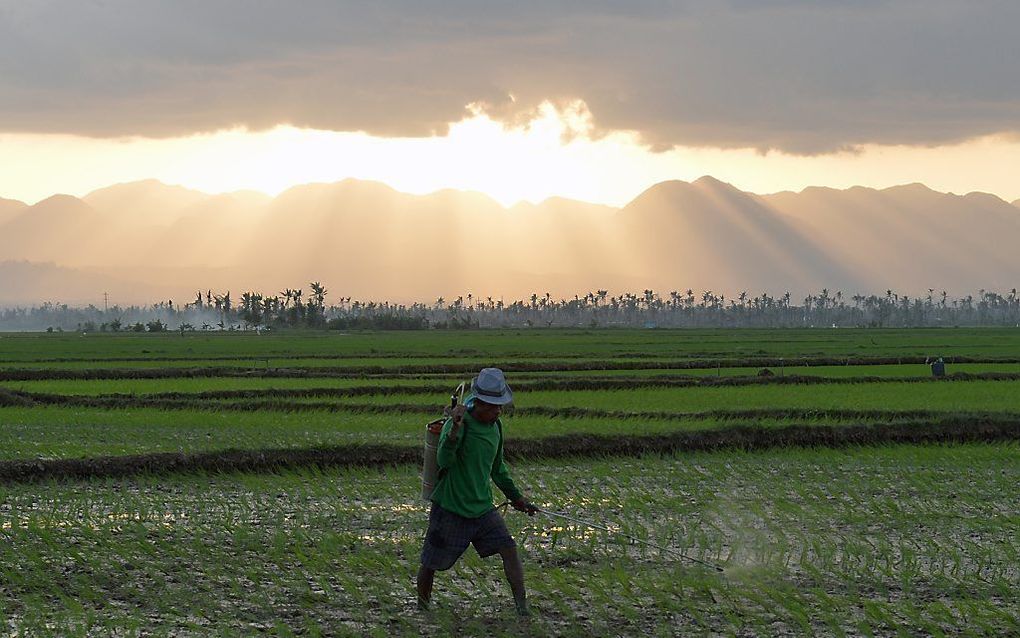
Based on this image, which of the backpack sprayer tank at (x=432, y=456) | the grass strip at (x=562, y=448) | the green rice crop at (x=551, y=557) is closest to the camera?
the green rice crop at (x=551, y=557)

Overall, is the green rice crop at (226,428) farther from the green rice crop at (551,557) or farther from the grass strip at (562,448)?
the green rice crop at (551,557)

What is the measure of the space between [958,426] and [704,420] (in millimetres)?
4246

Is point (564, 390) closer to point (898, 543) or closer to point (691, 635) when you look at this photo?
point (898, 543)

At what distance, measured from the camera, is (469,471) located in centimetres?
776

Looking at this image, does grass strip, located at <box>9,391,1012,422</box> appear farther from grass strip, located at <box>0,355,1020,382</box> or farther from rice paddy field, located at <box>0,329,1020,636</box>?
grass strip, located at <box>0,355,1020,382</box>

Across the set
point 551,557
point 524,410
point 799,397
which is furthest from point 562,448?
point 799,397

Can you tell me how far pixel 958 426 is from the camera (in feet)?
62.5

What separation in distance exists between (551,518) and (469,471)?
3.84 metres

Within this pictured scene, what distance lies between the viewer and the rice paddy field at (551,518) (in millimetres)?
7652

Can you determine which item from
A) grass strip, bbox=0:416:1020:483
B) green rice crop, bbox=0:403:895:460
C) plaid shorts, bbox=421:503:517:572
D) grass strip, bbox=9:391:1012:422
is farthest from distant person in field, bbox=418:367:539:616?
grass strip, bbox=9:391:1012:422

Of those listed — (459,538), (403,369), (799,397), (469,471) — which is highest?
(469,471)

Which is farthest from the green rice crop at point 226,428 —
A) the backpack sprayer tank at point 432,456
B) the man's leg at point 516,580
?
the man's leg at point 516,580

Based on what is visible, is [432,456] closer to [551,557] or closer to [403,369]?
[551,557]

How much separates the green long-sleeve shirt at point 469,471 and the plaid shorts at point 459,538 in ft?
0.24
